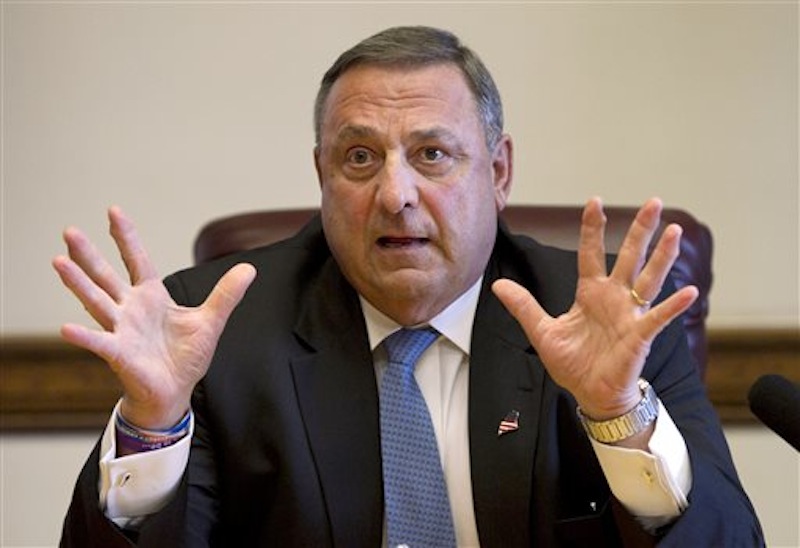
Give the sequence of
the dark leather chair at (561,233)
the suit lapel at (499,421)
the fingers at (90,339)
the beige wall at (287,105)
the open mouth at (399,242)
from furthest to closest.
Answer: the beige wall at (287,105)
the dark leather chair at (561,233)
the open mouth at (399,242)
the suit lapel at (499,421)
the fingers at (90,339)

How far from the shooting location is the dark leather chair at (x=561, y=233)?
2408mm

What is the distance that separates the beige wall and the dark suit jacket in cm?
110

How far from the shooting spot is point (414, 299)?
199 centimetres

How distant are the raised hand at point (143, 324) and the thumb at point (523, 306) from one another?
0.35 meters

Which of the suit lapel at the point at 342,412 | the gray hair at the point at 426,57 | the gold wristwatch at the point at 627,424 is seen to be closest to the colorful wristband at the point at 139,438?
the suit lapel at the point at 342,412

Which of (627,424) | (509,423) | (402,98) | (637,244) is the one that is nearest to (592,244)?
(637,244)

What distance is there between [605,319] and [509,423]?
35cm

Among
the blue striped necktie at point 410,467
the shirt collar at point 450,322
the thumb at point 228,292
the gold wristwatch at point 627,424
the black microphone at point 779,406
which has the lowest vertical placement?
the blue striped necktie at point 410,467

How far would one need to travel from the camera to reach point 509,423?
6.27 ft

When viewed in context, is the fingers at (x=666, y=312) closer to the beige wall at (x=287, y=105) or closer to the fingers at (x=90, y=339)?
the fingers at (x=90, y=339)

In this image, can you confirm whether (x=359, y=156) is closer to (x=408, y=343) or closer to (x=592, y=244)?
(x=408, y=343)

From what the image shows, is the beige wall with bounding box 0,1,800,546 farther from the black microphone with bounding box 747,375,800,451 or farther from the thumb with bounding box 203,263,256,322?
the black microphone with bounding box 747,375,800,451

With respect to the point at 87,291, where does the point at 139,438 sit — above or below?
below

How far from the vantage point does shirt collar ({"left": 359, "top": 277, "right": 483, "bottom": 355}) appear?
80.0 inches
